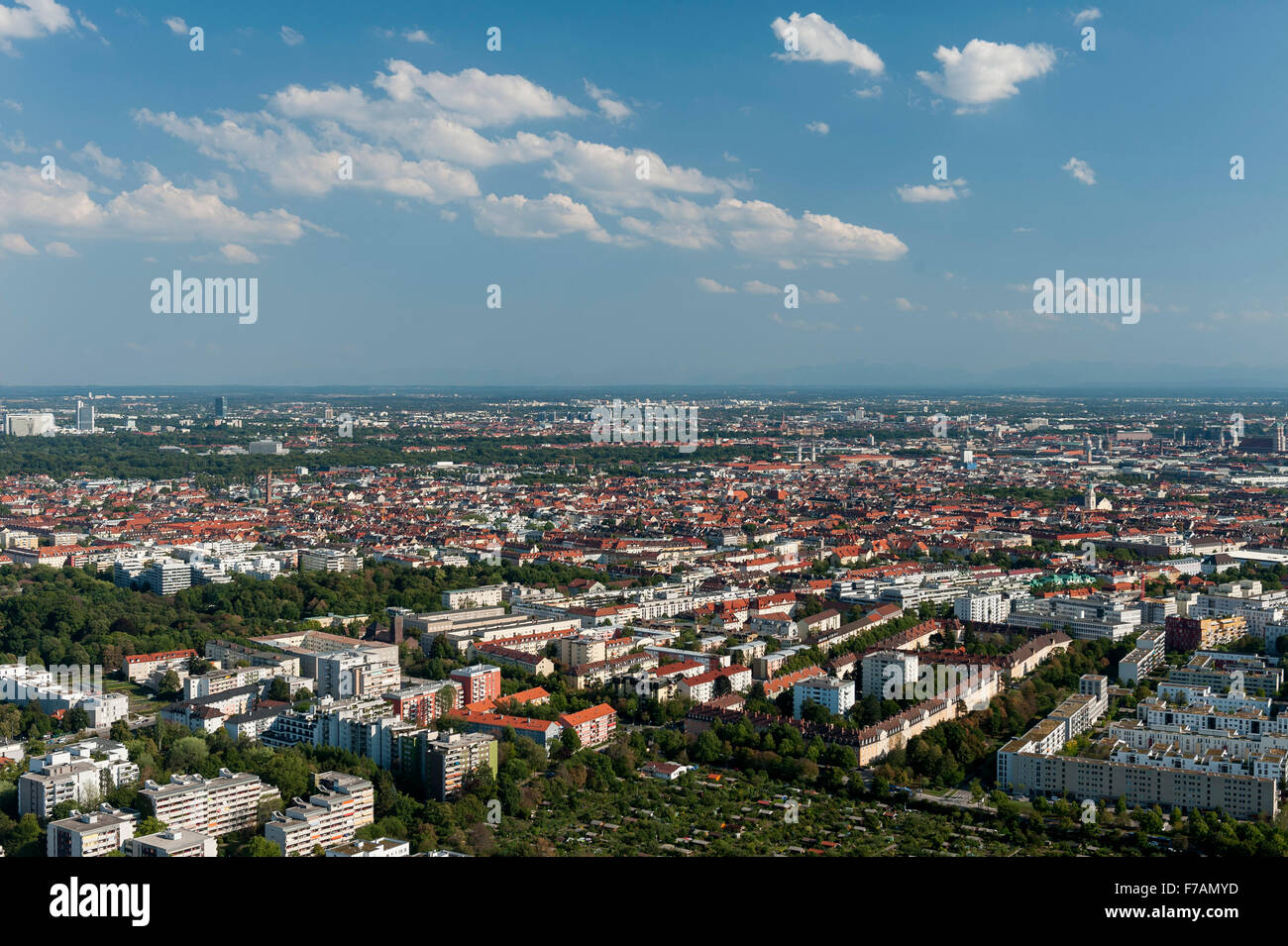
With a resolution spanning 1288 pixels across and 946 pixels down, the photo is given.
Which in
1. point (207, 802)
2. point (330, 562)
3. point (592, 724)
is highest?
point (330, 562)

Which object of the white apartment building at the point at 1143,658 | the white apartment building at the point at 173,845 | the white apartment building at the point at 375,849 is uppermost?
the white apartment building at the point at 173,845

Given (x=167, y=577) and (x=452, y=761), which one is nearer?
(x=452, y=761)

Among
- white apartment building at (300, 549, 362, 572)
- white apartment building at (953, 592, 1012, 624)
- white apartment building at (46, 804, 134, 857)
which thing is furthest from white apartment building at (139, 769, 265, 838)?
white apartment building at (300, 549, 362, 572)

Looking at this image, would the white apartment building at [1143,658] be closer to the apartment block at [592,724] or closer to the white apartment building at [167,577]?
the apartment block at [592,724]

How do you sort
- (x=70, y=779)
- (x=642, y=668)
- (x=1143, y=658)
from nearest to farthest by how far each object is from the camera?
(x=70, y=779)
(x=642, y=668)
(x=1143, y=658)

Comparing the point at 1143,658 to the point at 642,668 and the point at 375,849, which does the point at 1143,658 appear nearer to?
the point at 642,668

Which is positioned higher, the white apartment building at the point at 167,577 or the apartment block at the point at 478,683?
the white apartment building at the point at 167,577

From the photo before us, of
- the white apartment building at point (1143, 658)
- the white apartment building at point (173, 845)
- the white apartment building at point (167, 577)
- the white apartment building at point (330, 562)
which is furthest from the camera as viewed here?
the white apartment building at point (330, 562)

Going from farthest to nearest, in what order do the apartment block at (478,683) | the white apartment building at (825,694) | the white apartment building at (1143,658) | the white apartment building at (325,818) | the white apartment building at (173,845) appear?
the white apartment building at (1143,658) < the apartment block at (478,683) < the white apartment building at (825,694) < the white apartment building at (325,818) < the white apartment building at (173,845)

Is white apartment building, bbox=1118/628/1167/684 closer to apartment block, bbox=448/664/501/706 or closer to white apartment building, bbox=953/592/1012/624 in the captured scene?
white apartment building, bbox=953/592/1012/624

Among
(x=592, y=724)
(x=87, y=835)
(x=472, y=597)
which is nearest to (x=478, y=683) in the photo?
(x=592, y=724)

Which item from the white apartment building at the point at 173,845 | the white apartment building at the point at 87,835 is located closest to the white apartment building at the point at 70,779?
the white apartment building at the point at 87,835
